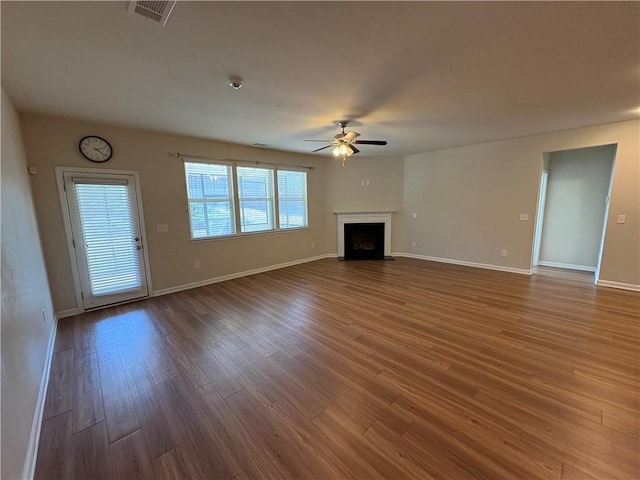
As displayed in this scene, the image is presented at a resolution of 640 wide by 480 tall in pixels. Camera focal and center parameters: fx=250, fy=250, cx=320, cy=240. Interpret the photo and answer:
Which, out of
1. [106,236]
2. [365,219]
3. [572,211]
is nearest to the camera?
[106,236]

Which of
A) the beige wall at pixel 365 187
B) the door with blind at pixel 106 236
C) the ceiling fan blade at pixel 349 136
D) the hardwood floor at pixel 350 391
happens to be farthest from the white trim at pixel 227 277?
the ceiling fan blade at pixel 349 136

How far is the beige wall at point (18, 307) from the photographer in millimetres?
1283

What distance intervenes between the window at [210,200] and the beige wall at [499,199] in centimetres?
436

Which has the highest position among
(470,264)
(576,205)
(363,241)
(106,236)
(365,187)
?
(365,187)

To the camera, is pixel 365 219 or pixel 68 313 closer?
pixel 68 313

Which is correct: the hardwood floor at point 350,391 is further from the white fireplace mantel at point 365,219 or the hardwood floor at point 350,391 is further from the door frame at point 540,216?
the white fireplace mantel at point 365,219

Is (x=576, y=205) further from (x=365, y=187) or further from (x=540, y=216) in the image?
(x=365, y=187)

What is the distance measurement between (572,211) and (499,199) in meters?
1.60

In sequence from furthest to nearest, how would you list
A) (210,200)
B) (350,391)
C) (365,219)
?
(365,219)
(210,200)
(350,391)

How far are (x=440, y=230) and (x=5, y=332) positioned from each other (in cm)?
658

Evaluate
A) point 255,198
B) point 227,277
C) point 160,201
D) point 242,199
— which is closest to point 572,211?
point 255,198

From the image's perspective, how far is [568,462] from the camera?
1395mm

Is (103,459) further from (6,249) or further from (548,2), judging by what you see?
(548,2)

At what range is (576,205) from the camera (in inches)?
200
